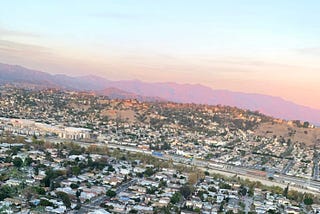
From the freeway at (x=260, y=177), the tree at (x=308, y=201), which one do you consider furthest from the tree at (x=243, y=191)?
the freeway at (x=260, y=177)

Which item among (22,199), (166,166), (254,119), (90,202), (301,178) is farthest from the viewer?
(254,119)

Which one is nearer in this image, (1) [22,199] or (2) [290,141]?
(1) [22,199]

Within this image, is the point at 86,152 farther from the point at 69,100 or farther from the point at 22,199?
the point at 69,100

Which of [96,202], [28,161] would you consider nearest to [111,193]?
[96,202]

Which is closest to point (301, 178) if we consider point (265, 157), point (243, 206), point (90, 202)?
point (265, 157)

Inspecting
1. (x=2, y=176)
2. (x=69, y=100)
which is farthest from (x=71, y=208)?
(x=69, y=100)

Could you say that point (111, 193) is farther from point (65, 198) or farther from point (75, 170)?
point (75, 170)

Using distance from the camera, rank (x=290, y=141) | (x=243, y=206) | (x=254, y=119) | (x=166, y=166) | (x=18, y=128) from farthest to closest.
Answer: (x=254, y=119), (x=290, y=141), (x=18, y=128), (x=166, y=166), (x=243, y=206)

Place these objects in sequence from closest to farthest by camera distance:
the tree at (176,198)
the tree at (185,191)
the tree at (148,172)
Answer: the tree at (176,198)
the tree at (185,191)
the tree at (148,172)

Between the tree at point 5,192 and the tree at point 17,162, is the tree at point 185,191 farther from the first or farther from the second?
the tree at point 17,162

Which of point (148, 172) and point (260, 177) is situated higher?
point (148, 172)
